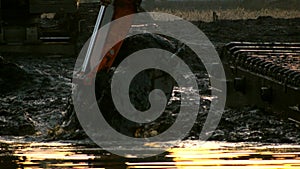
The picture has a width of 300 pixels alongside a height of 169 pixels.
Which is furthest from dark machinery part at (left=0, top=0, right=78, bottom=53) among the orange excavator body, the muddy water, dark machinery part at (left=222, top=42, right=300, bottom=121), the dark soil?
the muddy water

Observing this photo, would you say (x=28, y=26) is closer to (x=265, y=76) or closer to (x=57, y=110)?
(x=57, y=110)

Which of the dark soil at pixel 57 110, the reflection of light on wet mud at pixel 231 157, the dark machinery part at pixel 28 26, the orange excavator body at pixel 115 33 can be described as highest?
the dark machinery part at pixel 28 26

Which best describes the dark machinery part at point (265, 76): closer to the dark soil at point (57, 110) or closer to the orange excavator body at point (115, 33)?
the dark soil at point (57, 110)

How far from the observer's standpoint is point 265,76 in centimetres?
1357

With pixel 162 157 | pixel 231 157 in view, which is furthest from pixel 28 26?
pixel 231 157

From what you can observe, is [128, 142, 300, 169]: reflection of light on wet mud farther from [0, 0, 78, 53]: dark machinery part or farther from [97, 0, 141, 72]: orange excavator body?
[0, 0, 78, 53]: dark machinery part

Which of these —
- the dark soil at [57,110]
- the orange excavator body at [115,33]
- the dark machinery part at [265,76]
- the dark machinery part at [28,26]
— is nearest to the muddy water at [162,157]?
the dark soil at [57,110]

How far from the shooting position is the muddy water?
718cm

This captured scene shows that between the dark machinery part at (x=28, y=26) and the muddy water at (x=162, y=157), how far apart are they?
48.4 feet

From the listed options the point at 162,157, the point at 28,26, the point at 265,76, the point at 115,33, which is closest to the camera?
the point at 162,157

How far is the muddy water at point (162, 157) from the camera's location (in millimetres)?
7180

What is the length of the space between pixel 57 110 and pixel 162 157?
266 inches

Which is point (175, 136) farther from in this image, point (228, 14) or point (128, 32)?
point (228, 14)

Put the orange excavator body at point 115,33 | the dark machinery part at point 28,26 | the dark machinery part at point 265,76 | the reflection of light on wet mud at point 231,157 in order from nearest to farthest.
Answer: the reflection of light on wet mud at point 231,157 → the orange excavator body at point 115,33 → the dark machinery part at point 265,76 → the dark machinery part at point 28,26
